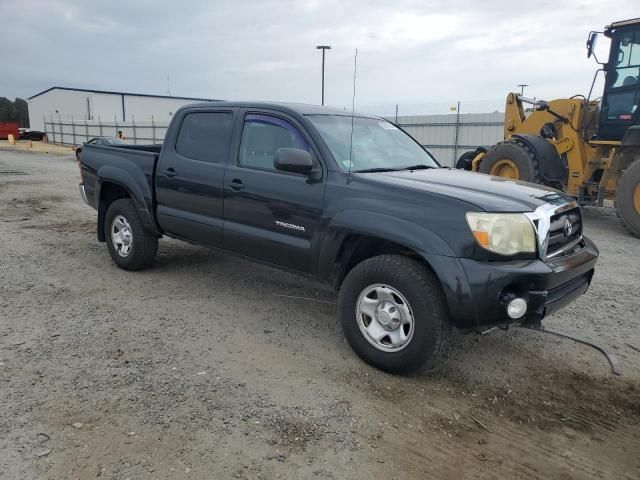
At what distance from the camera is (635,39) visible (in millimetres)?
8617

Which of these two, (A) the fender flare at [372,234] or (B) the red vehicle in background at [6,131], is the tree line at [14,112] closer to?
(B) the red vehicle in background at [6,131]

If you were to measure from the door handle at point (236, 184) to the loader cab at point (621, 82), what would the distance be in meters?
7.34

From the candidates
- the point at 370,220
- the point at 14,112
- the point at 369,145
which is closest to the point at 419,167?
the point at 369,145

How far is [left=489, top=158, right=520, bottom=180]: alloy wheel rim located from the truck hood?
20.5ft

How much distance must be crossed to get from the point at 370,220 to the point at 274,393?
1330mm

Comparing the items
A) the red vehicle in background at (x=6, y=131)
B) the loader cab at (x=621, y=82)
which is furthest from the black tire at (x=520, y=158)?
the red vehicle in background at (x=6, y=131)

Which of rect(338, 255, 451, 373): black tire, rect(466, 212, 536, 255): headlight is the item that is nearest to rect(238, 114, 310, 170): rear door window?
rect(338, 255, 451, 373): black tire

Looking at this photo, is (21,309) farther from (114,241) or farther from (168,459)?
(168,459)

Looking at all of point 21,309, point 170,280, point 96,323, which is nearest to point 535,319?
point 96,323

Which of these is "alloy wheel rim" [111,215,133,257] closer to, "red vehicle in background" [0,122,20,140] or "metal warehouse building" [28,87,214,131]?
"red vehicle in background" [0,122,20,140]

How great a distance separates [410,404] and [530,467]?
31.1 inches

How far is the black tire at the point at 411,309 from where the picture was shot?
10.9ft

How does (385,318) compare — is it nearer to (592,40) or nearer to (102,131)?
(592,40)

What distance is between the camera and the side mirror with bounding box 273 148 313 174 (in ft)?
12.5
